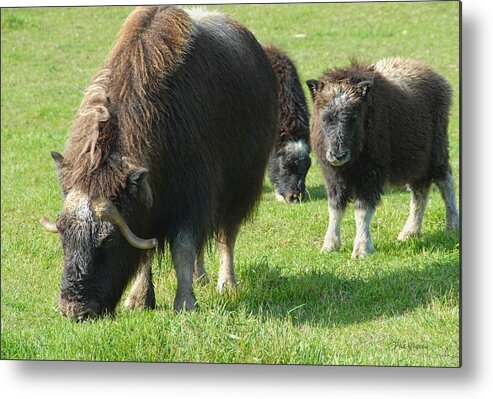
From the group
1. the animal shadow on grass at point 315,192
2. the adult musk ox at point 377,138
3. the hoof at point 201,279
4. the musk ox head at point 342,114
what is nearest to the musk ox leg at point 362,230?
the adult musk ox at point 377,138

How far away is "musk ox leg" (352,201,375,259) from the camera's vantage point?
542 centimetres

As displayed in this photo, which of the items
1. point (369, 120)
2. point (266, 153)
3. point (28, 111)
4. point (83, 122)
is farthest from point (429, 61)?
point (28, 111)

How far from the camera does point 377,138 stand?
18.5 ft

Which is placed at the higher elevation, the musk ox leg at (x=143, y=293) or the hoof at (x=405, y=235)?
the musk ox leg at (x=143, y=293)

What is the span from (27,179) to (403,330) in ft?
9.27

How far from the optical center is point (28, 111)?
7.30 metres

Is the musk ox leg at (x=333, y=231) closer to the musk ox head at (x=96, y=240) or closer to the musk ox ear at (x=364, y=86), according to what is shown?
the musk ox ear at (x=364, y=86)

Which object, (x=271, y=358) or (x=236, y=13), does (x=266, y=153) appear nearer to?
(x=236, y=13)

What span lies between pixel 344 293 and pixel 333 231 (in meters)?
0.79

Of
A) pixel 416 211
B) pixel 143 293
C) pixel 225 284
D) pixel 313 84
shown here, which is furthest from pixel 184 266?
pixel 416 211

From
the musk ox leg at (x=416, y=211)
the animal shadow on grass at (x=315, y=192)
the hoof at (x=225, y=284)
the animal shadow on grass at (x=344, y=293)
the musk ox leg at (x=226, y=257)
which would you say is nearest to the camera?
the animal shadow on grass at (x=344, y=293)

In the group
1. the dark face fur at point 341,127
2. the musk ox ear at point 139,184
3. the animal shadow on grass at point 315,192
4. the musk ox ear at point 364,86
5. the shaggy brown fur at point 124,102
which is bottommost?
the animal shadow on grass at point 315,192

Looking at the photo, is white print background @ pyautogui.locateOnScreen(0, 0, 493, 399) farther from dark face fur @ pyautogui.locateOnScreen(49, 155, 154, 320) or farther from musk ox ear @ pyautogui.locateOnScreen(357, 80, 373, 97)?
musk ox ear @ pyautogui.locateOnScreen(357, 80, 373, 97)

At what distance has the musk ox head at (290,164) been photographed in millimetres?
7047
